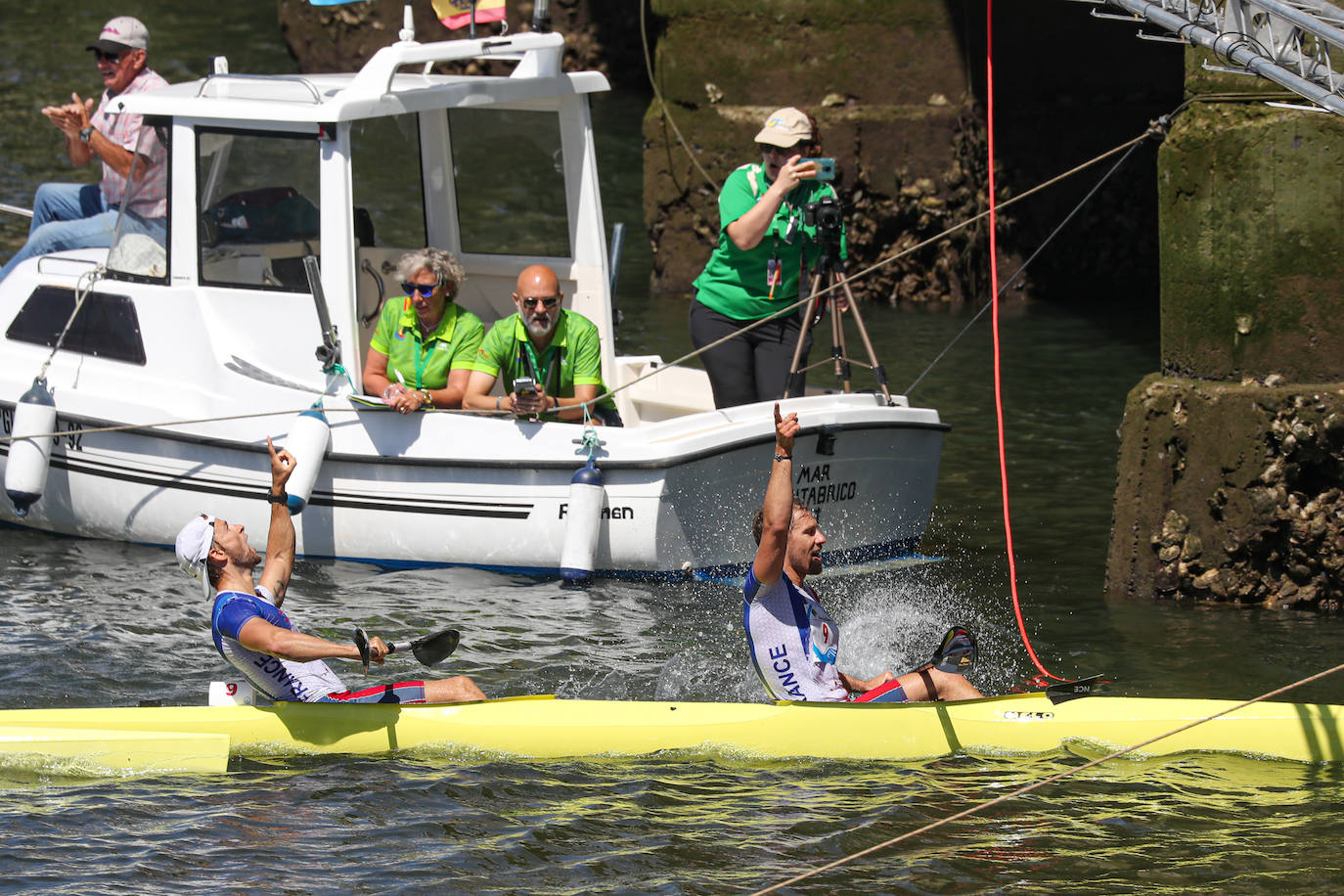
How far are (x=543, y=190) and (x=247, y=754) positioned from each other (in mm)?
4247

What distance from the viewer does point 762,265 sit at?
9.55m

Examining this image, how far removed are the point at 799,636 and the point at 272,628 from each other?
1991 millimetres

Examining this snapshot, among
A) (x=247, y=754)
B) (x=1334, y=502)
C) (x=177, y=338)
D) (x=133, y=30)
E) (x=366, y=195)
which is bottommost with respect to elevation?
(x=247, y=754)

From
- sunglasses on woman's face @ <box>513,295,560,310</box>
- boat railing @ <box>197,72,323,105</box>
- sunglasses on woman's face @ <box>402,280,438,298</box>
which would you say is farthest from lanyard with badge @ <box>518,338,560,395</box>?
boat railing @ <box>197,72,323,105</box>

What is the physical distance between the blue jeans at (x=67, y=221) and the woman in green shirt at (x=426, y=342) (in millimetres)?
2056

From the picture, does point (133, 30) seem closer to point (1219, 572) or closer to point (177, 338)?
point (177, 338)

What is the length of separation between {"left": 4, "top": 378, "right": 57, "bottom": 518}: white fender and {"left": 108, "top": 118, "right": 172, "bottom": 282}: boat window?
0.78 m

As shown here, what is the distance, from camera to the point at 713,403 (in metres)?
10.3

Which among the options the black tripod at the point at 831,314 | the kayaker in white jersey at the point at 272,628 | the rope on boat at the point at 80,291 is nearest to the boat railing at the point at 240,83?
the rope on boat at the point at 80,291

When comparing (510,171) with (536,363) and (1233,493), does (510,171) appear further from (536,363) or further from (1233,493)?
(1233,493)

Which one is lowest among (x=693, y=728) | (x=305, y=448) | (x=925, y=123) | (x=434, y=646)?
(x=693, y=728)

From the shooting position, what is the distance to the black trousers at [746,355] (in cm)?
968

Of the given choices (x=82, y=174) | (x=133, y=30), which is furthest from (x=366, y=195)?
(x=82, y=174)

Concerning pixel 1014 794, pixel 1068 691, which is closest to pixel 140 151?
pixel 1068 691
